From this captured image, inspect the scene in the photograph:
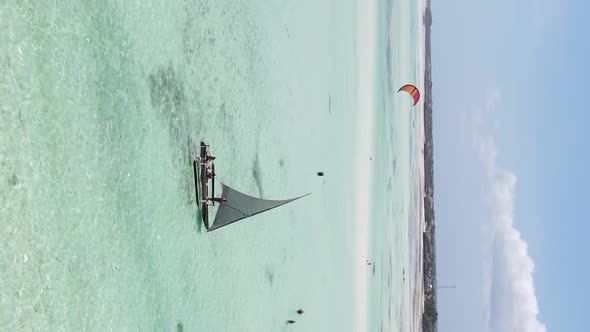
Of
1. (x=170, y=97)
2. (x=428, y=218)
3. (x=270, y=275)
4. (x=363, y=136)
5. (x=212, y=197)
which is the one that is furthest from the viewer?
(x=428, y=218)

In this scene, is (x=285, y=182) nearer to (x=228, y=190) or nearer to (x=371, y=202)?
(x=228, y=190)

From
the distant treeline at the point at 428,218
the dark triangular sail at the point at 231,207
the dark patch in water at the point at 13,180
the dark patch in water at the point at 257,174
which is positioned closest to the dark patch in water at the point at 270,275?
the dark patch in water at the point at 257,174

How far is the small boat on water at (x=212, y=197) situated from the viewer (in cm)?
811

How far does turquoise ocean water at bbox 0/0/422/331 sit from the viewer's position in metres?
4.98

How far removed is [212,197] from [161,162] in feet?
4.38

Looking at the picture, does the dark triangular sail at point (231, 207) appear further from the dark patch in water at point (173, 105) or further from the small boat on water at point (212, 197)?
the dark patch in water at point (173, 105)

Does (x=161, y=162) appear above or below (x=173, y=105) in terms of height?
below

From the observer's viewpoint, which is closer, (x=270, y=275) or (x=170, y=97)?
(x=170, y=97)

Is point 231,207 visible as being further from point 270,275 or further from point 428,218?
point 428,218

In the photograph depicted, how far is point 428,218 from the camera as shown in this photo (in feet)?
123

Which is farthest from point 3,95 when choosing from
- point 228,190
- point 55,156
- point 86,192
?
point 228,190

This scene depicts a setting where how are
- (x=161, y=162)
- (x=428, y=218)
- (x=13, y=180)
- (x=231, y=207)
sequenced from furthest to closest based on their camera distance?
(x=428, y=218)
(x=231, y=207)
(x=161, y=162)
(x=13, y=180)

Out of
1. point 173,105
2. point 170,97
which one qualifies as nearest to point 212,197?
point 173,105

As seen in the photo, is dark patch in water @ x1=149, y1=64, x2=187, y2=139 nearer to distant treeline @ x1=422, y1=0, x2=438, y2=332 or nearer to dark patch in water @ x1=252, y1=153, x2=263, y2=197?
dark patch in water @ x1=252, y1=153, x2=263, y2=197
